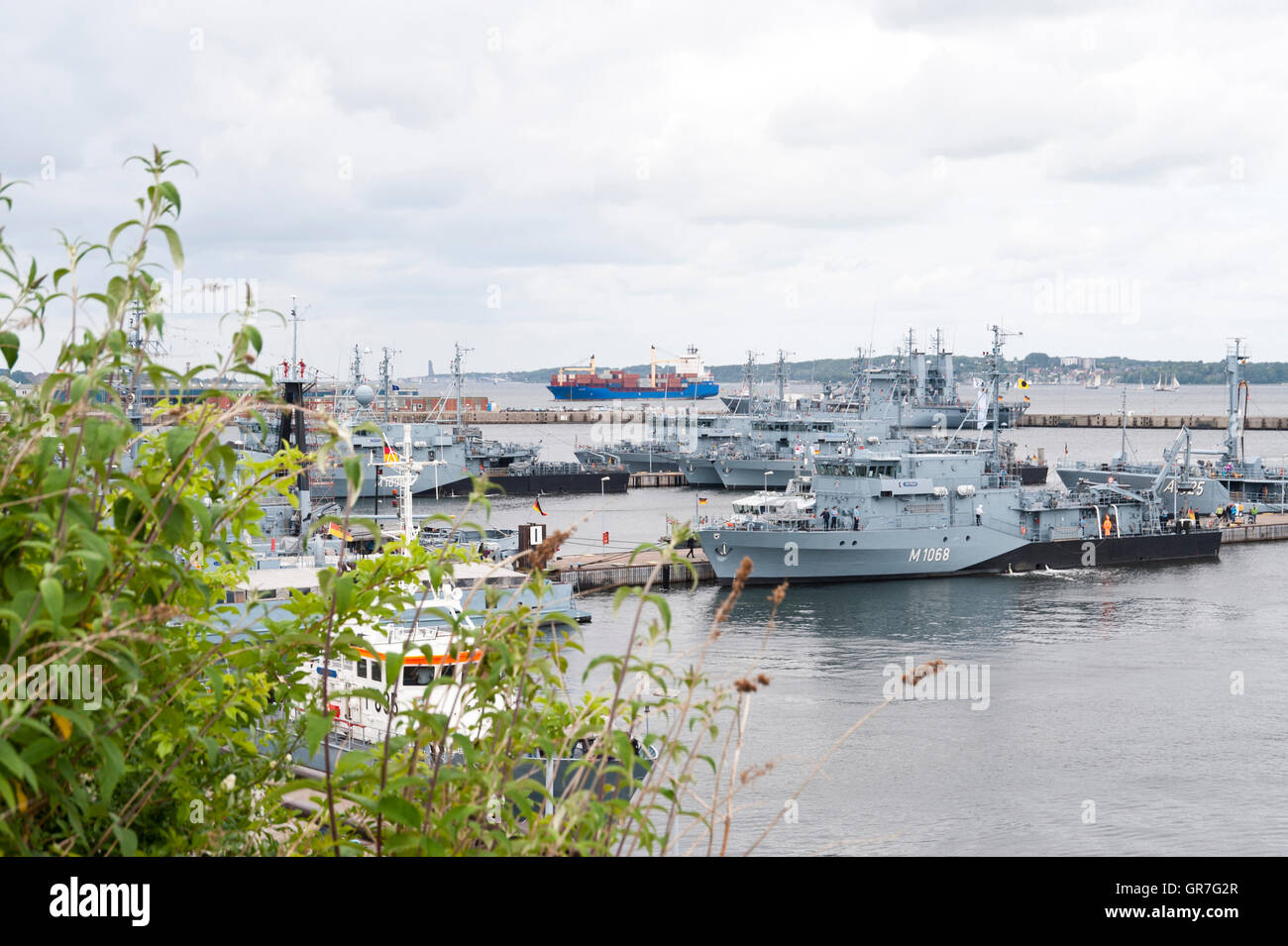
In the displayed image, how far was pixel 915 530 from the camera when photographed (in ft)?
156

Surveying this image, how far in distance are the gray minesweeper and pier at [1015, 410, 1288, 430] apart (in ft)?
345

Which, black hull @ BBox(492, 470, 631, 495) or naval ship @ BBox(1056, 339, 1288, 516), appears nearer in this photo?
naval ship @ BBox(1056, 339, 1288, 516)

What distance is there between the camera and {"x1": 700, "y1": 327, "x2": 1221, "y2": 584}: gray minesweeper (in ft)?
153

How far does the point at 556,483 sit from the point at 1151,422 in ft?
359

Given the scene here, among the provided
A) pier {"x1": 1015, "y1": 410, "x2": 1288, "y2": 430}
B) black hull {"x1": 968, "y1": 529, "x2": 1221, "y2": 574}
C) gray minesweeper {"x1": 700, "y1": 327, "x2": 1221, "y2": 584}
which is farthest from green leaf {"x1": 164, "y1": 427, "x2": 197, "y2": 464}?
Result: pier {"x1": 1015, "y1": 410, "x2": 1288, "y2": 430}

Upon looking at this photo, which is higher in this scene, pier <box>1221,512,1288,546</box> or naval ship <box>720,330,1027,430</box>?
naval ship <box>720,330,1027,430</box>

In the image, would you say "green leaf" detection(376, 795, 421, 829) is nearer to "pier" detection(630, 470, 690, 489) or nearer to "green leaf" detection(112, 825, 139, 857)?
"green leaf" detection(112, 825, 139, 857)

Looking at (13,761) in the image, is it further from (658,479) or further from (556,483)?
(658,479)

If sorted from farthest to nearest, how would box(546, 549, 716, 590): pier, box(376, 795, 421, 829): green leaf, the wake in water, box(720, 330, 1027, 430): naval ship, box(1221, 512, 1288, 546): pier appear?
box(720, 330, 1027, 430): naval ship
box(1221, 512, 1288, 546): pier
the wake in water
box(546, 549, 716, 590): pier
box(376, 795, 421, 829): green leaf
